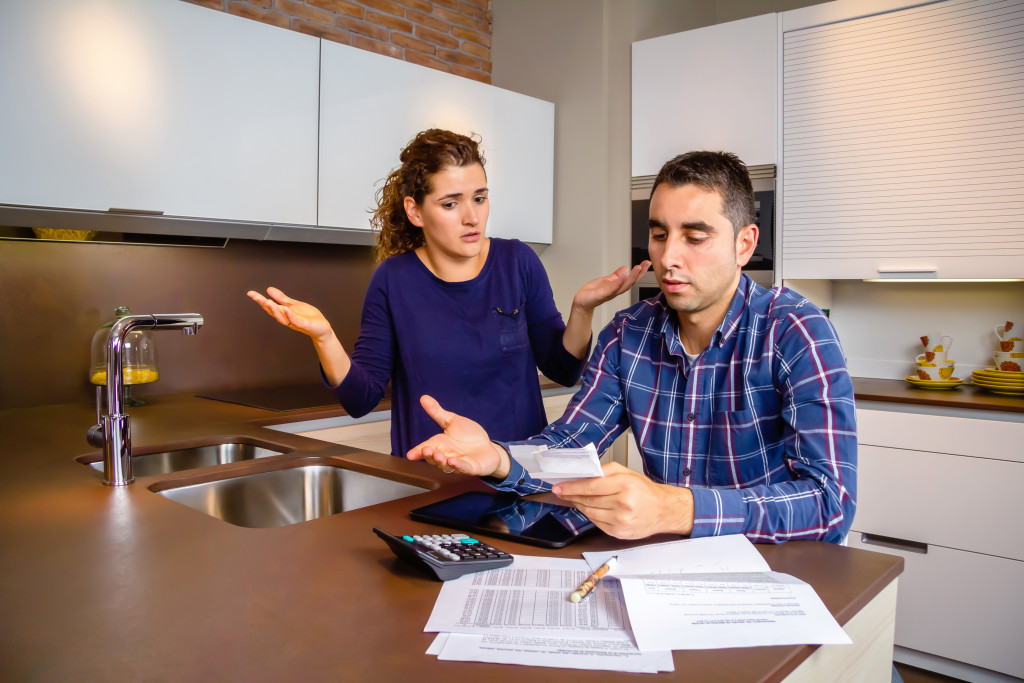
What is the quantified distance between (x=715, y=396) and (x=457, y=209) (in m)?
0.81

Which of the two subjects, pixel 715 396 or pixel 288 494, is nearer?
pixel 715 396

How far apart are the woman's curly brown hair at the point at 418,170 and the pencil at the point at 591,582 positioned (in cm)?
119

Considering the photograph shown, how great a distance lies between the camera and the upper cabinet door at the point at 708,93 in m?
3.05

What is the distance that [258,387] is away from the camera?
3018 millimetres

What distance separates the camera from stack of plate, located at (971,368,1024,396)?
8.73 ft

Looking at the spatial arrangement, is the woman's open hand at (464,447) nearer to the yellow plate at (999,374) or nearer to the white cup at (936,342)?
the yellow plate at (999,374)

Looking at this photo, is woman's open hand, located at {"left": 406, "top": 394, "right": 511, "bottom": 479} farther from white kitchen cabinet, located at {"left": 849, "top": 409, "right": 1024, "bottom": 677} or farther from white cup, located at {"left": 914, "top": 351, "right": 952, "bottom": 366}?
white cup, located at {"left": 914, "top": 351, "right": 952, "bottom": 366}

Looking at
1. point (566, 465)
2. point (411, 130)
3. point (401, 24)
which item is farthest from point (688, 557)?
point (401, 24)

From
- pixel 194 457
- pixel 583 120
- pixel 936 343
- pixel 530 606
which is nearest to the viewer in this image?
pixel 530 606

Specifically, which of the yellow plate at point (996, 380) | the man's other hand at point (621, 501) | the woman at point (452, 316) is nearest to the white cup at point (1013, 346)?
the yellow plate at point (996, 380)

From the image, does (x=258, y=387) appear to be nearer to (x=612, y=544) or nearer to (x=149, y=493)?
(x=149, y=493)

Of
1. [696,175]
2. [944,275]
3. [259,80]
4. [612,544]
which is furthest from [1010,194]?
[259,80]

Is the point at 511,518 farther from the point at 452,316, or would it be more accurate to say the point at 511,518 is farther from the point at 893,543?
the point at 893,543

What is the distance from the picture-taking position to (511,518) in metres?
1.20
